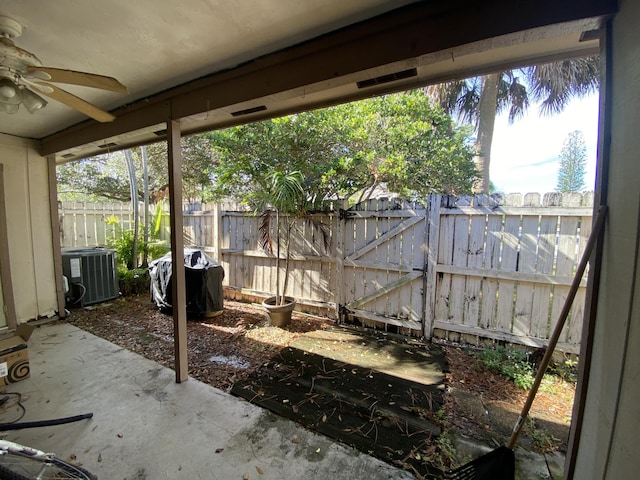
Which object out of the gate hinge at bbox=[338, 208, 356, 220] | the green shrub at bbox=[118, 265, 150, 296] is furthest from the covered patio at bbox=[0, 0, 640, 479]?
the green shrub at bbox=[118, 265, 150, 296]

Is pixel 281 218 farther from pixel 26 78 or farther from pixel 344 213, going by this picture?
pixel 26 78

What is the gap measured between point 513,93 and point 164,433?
9451mm

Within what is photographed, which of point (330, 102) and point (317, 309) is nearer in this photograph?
point (330, 102)

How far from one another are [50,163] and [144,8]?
4.07 metres

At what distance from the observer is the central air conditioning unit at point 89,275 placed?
4414mm

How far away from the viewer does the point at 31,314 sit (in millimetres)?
3814

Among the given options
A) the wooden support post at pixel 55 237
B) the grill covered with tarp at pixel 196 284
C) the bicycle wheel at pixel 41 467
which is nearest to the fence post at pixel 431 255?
the grill covered with tarp at pixel 196 284

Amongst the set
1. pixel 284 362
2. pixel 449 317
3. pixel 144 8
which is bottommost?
pixel 284 362

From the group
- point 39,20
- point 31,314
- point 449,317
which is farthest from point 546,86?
point 31,314

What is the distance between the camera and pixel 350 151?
15.5 ft

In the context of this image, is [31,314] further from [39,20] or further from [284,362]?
[39,20]

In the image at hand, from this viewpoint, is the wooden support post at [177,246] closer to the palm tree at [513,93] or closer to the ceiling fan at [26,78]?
the ceiling fan at [26,78]

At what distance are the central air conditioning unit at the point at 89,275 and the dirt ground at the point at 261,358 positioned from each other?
20 cm

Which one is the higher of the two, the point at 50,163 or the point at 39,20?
the point at 39,20
